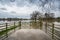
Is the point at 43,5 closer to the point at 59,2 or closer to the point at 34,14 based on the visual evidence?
the point at 59,2

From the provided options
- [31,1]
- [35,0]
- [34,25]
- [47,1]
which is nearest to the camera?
[47,1]

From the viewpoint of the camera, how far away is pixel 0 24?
8.87 m

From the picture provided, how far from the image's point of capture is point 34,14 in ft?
89.1

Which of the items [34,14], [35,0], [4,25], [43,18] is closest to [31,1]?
[35,0]

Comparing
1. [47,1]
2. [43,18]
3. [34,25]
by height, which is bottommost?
[34,25]

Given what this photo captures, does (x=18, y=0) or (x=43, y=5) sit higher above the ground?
(x=18, y=0)

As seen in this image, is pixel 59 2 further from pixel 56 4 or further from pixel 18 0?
pixel 18 0

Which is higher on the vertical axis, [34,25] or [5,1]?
[5,1]

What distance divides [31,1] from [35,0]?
538mm

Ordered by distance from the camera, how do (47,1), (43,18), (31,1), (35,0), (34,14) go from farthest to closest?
1. (34,14)
2. (43,18)
3. (35,0)
4. (31,1)
5. (47,1)

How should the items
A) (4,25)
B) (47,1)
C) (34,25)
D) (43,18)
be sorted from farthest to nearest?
(43,18) → (34,25) → (4,25) → (47,1)

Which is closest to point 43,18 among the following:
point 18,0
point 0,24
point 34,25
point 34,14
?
point 34,25

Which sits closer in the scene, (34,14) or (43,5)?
(43,5)

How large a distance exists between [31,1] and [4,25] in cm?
392
